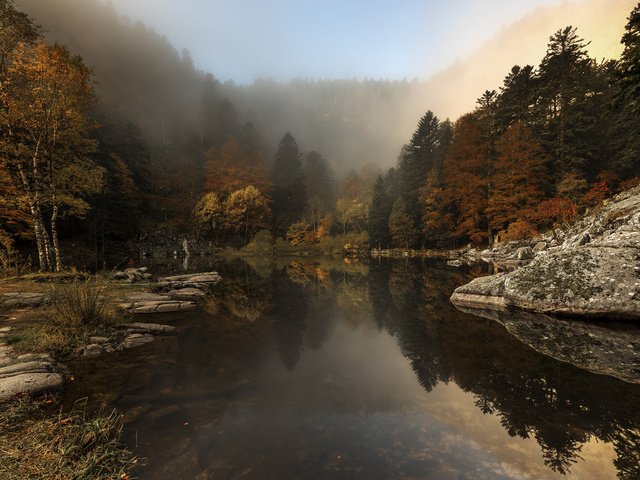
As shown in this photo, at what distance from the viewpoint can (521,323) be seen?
848 cm

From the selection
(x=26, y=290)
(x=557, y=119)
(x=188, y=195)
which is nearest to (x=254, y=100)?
(x=188, y=195)

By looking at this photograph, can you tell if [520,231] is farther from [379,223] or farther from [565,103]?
[379,223]

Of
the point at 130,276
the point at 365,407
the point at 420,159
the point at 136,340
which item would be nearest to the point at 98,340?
the point at 136,340

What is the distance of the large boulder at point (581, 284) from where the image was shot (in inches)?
317

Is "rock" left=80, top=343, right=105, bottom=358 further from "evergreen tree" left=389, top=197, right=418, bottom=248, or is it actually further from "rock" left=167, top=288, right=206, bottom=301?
"evergreen tree" left=389, top=197, right=418, bottom=248

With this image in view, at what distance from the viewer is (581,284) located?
8.70m

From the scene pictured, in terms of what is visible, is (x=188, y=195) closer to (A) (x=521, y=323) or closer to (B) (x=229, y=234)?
(B) (x=229, y=234)

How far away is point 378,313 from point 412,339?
303cm

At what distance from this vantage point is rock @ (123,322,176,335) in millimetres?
8141

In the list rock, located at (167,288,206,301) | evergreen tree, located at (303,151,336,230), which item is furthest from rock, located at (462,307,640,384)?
evergreen tree, located at (303,151,336,230)

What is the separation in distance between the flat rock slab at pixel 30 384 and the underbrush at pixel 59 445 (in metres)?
0.25

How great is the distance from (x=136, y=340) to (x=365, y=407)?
19.7 feet

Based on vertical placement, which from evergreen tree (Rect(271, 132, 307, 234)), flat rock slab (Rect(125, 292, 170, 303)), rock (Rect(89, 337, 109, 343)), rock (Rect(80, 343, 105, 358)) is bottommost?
rock (Rect(80, 343, 105, 358))

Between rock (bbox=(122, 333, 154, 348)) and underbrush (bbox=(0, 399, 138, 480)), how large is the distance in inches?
120
